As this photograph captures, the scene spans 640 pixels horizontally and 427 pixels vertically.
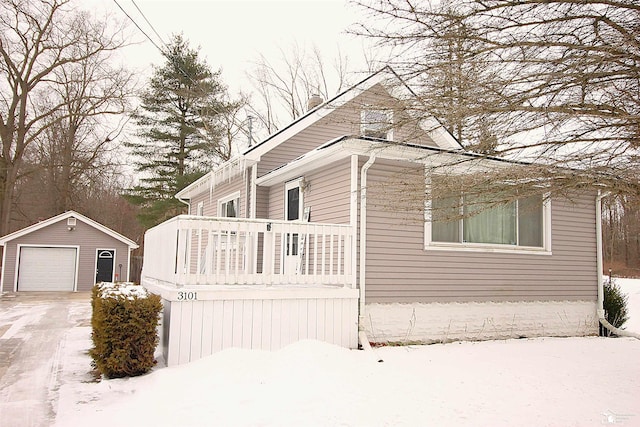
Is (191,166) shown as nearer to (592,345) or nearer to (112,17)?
(112,17)

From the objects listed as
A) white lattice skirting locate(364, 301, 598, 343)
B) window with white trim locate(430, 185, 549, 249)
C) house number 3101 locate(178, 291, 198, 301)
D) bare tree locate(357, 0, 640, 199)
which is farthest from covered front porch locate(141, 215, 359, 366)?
bare tree locate(357, 0, 640, 199)

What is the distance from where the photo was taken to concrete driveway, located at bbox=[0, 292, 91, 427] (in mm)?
4440

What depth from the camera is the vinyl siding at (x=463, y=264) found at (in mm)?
7594

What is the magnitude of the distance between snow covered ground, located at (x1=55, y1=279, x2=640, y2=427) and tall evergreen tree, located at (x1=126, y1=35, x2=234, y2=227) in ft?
62.4

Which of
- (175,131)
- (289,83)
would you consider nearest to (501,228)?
(289,83)

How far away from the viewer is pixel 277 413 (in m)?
4.27

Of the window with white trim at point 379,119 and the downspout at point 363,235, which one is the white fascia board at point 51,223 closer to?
the downspout at point 363,235

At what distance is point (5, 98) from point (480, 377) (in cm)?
2495

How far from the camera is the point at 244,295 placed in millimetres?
6281

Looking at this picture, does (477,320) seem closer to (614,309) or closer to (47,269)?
(614,309)

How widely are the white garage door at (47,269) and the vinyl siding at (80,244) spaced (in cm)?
29

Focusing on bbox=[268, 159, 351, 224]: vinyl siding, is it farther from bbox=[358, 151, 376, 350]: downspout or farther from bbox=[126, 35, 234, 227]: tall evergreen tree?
bbox=[126, 35, 234, 227]: tall evergreen tree

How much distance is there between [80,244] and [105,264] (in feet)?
4.41

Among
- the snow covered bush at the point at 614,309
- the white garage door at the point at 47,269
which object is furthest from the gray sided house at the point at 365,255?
the white garage door at the point at 47,269
